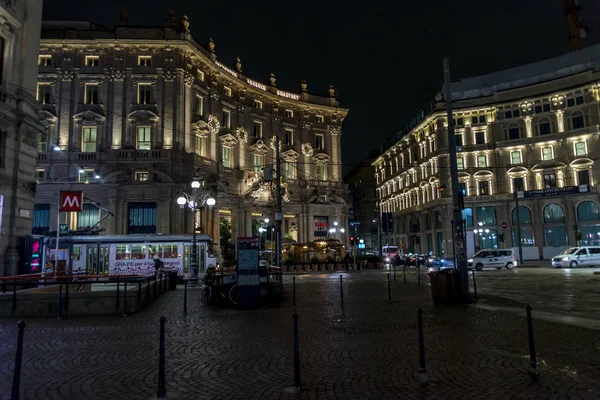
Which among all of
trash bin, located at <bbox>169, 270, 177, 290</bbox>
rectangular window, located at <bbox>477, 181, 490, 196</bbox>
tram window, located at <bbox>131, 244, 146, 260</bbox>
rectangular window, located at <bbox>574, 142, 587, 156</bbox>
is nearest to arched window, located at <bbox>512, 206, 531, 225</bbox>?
rectangular window, located at <bbox>477, 181, 490, 196</bbox>

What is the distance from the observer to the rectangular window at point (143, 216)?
42.5 m

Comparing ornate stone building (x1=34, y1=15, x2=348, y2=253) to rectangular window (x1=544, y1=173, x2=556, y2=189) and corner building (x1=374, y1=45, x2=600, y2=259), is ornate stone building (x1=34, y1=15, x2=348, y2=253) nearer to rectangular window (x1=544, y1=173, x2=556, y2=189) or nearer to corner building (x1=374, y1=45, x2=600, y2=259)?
corner building (x1=374, y1=45, x2=600, y2=259)

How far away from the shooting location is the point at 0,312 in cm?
1286

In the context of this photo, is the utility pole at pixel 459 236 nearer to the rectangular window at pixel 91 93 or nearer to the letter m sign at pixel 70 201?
the letter m sign at pixel 70 201

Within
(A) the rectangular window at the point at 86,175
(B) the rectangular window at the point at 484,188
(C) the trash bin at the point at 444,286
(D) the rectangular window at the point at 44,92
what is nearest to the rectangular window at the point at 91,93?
(D) the rectangular window at the point at 44,92

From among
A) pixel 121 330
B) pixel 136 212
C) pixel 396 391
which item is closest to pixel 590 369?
pixel 396 391

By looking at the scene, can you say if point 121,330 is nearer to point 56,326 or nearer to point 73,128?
point 56,326

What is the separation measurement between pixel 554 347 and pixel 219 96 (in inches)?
1950

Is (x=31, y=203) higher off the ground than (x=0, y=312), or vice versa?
(x=31, y=203)

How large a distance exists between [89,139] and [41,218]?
919 centimetres

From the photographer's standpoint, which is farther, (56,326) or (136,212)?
(136,212)

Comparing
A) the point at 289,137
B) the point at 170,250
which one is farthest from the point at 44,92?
the point at 289,137

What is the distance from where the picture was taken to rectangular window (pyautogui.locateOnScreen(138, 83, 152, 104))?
45.3m

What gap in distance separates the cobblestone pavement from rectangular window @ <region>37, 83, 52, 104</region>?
39.3 meters
